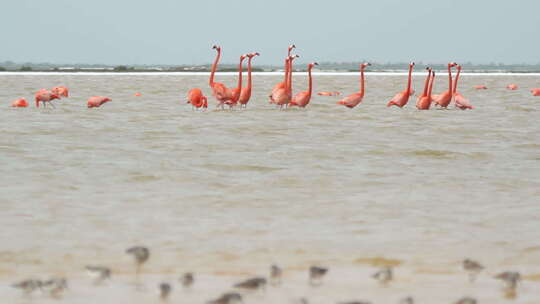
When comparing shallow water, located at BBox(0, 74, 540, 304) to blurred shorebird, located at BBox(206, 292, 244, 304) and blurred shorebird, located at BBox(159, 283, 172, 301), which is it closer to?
blurred shorebird, located at BBox(159, 283, 172, 301)

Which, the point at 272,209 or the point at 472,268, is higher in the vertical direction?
the point at 472,268

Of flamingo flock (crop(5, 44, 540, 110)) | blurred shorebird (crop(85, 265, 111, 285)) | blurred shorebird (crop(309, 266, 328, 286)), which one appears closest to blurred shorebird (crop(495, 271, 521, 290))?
blurred shorebird (crop(309, 266, 328, 286))

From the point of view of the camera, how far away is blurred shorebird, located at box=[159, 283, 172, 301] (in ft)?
22.7

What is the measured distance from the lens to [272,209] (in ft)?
35.2

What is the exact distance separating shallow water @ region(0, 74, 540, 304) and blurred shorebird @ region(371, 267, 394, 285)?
0.23 feet

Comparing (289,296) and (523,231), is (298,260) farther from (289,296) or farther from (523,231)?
(523,231)

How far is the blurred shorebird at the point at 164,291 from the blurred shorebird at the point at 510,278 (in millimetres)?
2554

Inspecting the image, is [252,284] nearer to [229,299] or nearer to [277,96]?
[229,299]

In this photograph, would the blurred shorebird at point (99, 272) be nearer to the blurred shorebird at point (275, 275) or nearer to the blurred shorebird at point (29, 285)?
the blurred shorebird at point (29, 285)

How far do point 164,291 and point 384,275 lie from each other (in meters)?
1.76

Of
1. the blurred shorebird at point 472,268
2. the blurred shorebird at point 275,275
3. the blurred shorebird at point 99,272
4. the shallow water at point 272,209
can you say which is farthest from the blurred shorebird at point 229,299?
the blurred shorebird at point 472,268

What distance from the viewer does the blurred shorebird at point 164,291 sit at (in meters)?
6.93

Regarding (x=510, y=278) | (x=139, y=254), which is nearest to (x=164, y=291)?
(x=139, y=254)

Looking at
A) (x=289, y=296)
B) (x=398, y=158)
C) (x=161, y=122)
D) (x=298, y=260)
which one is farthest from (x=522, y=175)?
(x=161, y=122)
